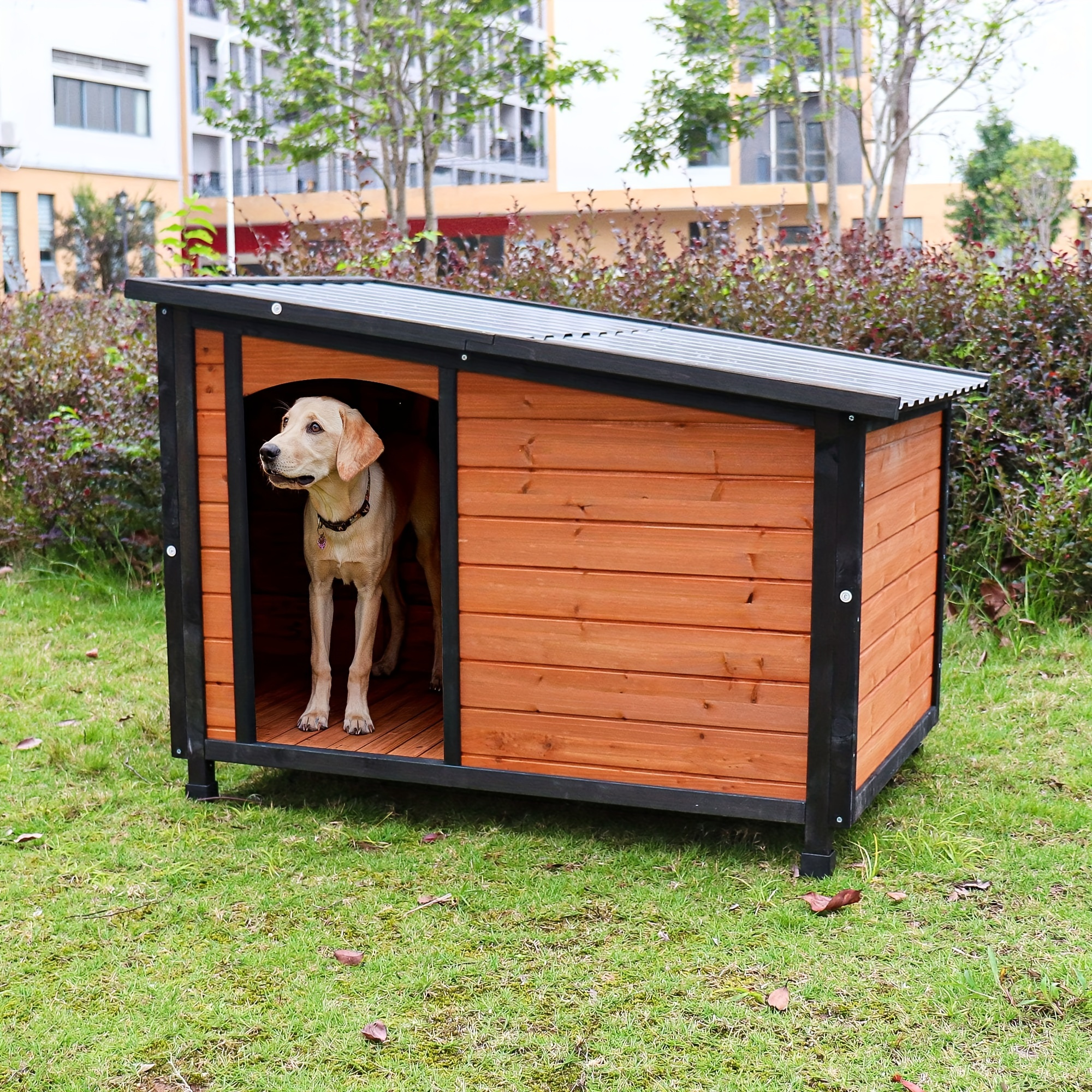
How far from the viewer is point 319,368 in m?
4.83

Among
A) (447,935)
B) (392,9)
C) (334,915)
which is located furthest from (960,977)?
(392,9)

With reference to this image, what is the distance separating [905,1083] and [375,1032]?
1353 mm

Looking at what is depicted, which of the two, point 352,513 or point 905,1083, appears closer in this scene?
point 905,1083

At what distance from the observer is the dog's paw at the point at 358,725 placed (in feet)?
17.3

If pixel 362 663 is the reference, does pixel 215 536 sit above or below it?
above

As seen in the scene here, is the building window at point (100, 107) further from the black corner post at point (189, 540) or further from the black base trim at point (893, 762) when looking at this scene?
the black base trim at point (893, 762)

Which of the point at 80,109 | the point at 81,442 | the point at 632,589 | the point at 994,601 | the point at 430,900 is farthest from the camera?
the point at 80,109

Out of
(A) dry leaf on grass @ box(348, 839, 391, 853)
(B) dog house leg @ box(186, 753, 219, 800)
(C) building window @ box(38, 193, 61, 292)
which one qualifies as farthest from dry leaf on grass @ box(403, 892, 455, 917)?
(C) building window @ box(38, 193, 61, 292)

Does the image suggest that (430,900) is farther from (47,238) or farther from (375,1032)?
(47,238)

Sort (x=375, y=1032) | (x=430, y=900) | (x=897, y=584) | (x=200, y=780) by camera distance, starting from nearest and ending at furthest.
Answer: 1. (x=375, y=1032)
2. (x=430, y=900)
3. (x=897, y=584)
4. (x=200, y=780)

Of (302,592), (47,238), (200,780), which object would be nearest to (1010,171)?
(47,238)

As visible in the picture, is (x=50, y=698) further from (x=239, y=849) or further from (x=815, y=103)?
(x=815, y=103)

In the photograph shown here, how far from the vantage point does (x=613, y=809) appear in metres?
5.15

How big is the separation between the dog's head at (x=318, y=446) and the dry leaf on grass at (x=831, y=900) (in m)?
2.24
